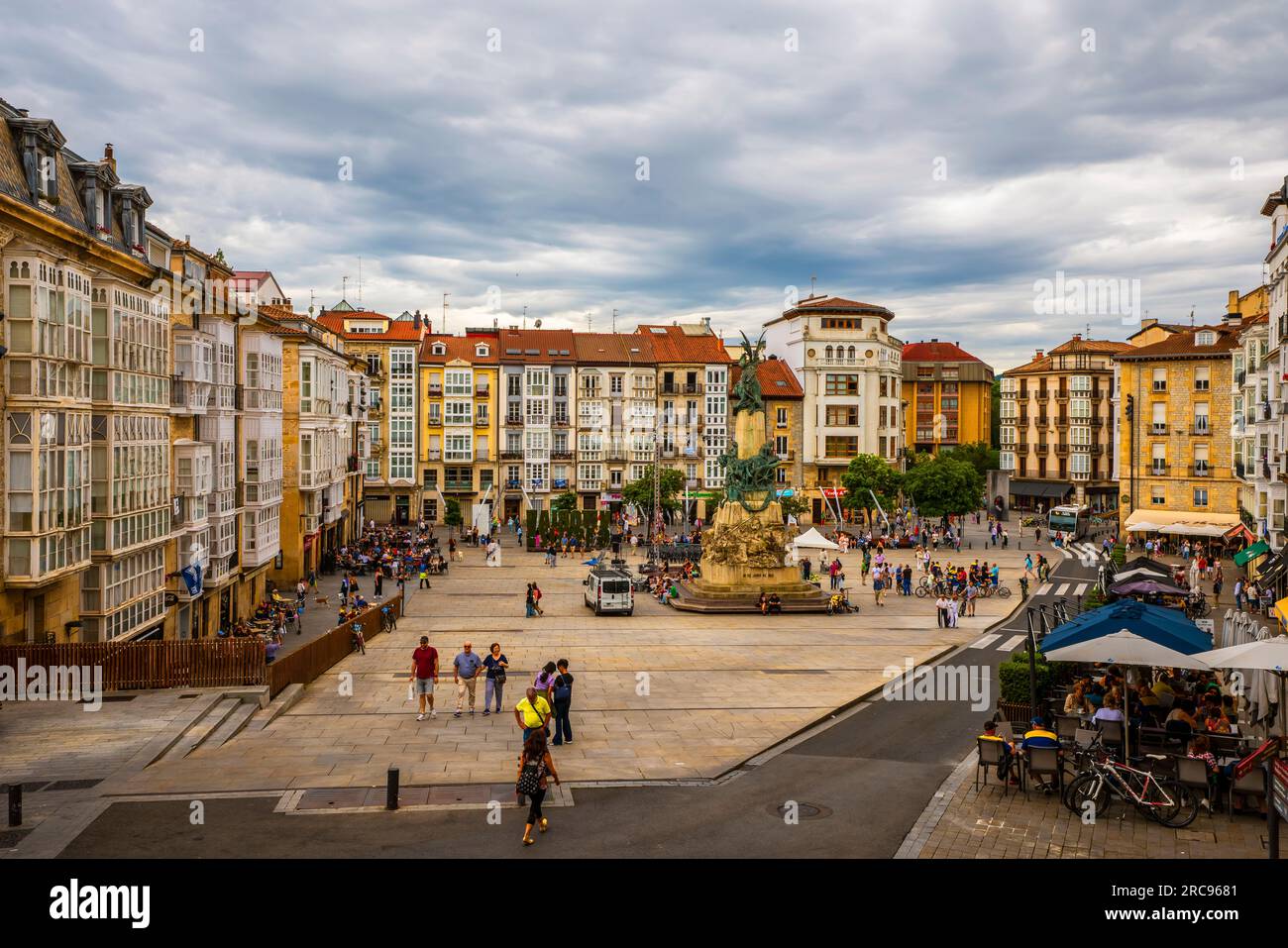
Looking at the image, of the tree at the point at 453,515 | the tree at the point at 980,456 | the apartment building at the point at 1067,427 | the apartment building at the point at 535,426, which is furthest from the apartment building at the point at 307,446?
the tree at the point at 980,456

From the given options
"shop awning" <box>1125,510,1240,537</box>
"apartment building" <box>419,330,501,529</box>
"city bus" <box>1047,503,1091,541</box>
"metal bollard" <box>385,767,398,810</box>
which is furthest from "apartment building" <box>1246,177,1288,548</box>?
"apartment building" <box>419,330,501,529</box>

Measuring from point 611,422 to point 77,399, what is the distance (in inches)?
2587

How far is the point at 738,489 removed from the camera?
45312 millimetres

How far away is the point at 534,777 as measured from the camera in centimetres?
1322

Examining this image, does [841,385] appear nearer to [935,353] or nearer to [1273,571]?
[935,353]

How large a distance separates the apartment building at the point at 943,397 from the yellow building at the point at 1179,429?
41.0 metres

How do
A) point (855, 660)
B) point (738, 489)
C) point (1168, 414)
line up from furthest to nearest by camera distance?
point (1168, 414) → point (738, 489) → point (855, 660)

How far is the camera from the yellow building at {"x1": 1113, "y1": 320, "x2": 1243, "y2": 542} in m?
67.1

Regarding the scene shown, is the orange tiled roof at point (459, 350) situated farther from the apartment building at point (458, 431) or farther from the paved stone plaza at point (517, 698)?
the paved stone plaza at point (517, 698)

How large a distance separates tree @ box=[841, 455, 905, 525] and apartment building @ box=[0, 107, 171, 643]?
187ft

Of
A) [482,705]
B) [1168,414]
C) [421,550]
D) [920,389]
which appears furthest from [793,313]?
[482,705]

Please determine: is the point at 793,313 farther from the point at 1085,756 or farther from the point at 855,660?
the point at 1085,756

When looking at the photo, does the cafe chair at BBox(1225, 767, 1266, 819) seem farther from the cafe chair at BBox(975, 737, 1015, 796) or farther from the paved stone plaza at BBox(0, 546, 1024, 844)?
the paved stone plaza at BBox(0, 546, 1024, 844)
